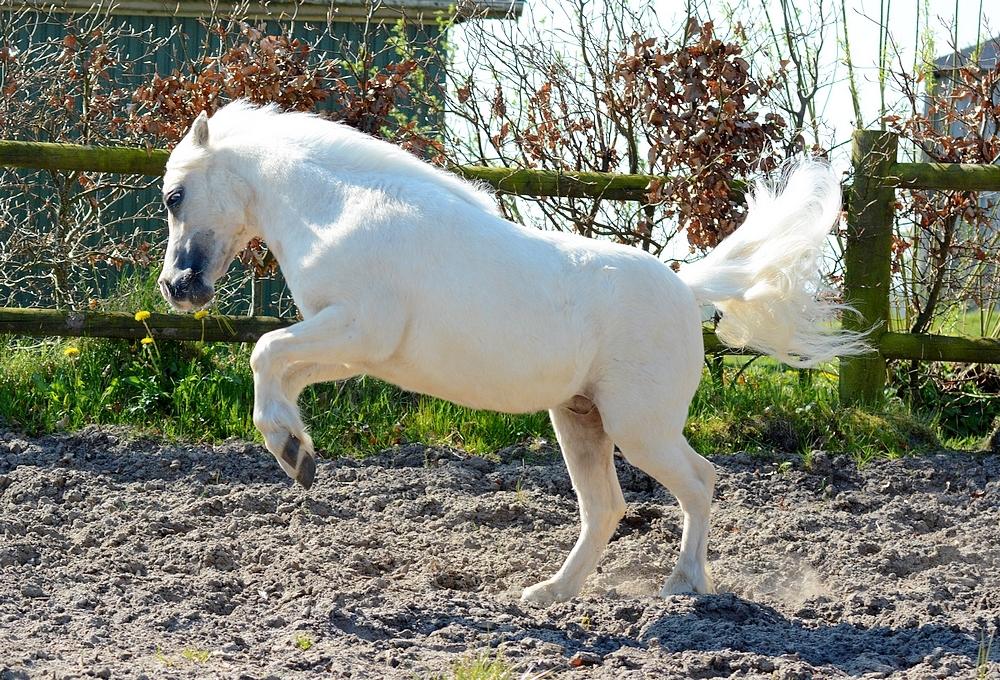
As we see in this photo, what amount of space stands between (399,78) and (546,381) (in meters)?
2.98

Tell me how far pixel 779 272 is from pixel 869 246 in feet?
6.47

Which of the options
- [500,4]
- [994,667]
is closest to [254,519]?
[994,667]

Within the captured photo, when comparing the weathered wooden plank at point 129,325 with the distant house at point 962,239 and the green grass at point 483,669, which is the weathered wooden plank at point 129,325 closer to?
the green grass at point 483,669

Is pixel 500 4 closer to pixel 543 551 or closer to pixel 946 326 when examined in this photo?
pixel 946 326

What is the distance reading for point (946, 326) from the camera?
7.10 meters

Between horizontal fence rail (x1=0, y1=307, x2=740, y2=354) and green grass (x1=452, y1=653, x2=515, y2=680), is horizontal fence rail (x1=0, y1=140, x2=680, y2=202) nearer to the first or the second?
horizontal fence rail (x1=0, y1=307, x2=740, y2=354)

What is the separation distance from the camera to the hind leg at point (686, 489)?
4.16 metres

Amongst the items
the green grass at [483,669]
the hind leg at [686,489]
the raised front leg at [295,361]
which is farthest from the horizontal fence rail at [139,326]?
the green grass at [483,669]

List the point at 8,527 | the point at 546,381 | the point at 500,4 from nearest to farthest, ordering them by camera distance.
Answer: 1. the point at 546,381
2. the point at 8,527
3. the point at 500,4

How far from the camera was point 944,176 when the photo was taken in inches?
238

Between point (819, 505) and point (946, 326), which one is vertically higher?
point (946, 326)

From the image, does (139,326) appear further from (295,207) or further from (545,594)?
(545,594)

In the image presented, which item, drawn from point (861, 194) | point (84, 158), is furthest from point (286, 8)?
point (861, 194)

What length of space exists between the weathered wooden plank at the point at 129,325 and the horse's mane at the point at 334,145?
220cm
